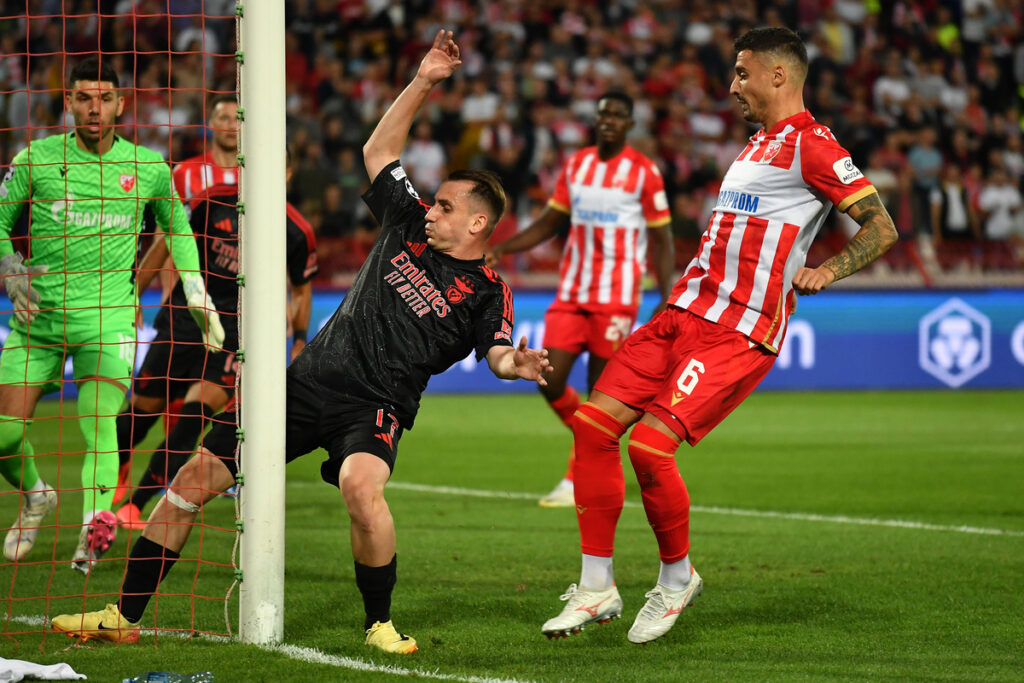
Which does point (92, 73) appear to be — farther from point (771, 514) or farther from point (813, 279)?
point (771, 514)

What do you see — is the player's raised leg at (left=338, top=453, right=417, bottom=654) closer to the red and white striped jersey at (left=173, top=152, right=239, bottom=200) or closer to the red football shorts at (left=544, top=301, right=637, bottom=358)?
the red and white striped jersey at (left=173, top=152, right=239, bottom=200)

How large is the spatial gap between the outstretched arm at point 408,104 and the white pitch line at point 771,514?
3937mm

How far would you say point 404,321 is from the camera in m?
4.98

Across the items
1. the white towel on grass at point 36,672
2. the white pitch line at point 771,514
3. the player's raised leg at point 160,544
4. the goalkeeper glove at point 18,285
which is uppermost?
the goalkeeper glove at point 18,285

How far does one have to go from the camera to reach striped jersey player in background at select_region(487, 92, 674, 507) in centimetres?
893

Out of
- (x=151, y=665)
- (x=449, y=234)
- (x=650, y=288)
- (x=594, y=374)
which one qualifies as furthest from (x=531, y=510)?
(x=650, y=288)

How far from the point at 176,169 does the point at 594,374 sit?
3.17 m

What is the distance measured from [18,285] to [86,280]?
650 mm

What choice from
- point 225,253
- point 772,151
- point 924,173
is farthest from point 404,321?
point 924,173

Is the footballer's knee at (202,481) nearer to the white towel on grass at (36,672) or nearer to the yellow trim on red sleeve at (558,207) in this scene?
the white towel on grass at (36,672)

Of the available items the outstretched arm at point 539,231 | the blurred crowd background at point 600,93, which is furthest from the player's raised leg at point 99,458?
the blurred crowd background at point 600,93

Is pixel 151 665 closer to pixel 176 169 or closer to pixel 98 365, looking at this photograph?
pixel 98 365

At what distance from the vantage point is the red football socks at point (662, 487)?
4988 mm

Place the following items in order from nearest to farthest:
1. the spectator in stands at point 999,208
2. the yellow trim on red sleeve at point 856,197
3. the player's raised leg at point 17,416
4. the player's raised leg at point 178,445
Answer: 1. the yellow trim on red sleeve at point 856,197
2. the player's raised leg at point 17,416
3. the player's raised leg at point 178,445
4. the spectator in stands at point 999,208
